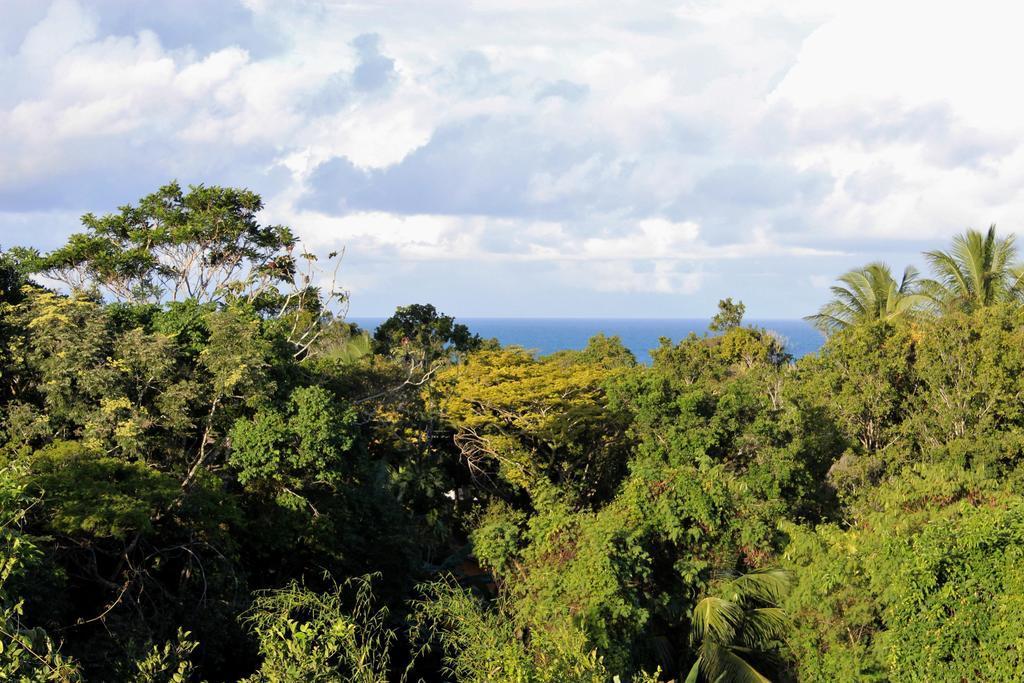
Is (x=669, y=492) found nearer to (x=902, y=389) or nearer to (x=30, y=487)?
(x=902, y=389)

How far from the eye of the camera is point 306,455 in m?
14.1

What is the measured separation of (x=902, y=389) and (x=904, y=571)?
10.4m

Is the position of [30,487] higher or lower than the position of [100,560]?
higher

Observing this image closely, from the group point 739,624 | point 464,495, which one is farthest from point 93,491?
point 464,495

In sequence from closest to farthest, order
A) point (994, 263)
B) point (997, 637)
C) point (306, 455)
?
1. point (997, 637)
2. point (306, 455)
3. point (994, 263)

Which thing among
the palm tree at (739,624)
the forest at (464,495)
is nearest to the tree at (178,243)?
the forest at (464,495)

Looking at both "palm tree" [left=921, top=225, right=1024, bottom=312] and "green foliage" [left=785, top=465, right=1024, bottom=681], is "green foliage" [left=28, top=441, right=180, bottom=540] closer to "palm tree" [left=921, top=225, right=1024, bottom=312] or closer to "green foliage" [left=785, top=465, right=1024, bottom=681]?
"green foliage" [left=785, top=465, right=1024, bottom=681]

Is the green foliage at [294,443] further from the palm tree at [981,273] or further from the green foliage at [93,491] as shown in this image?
the palm tree at [981,273]

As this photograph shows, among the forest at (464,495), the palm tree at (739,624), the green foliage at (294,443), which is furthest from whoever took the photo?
the green foliage at (294,443)

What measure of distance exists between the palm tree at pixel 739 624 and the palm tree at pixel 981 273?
12900 millimetres

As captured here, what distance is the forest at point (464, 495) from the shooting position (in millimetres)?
10070

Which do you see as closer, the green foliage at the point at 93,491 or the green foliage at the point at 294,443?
the green foliage at the point at 93,491

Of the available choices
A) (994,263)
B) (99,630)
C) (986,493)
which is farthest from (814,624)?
(994,263)

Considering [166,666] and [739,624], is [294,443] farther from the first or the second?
[739,624]
